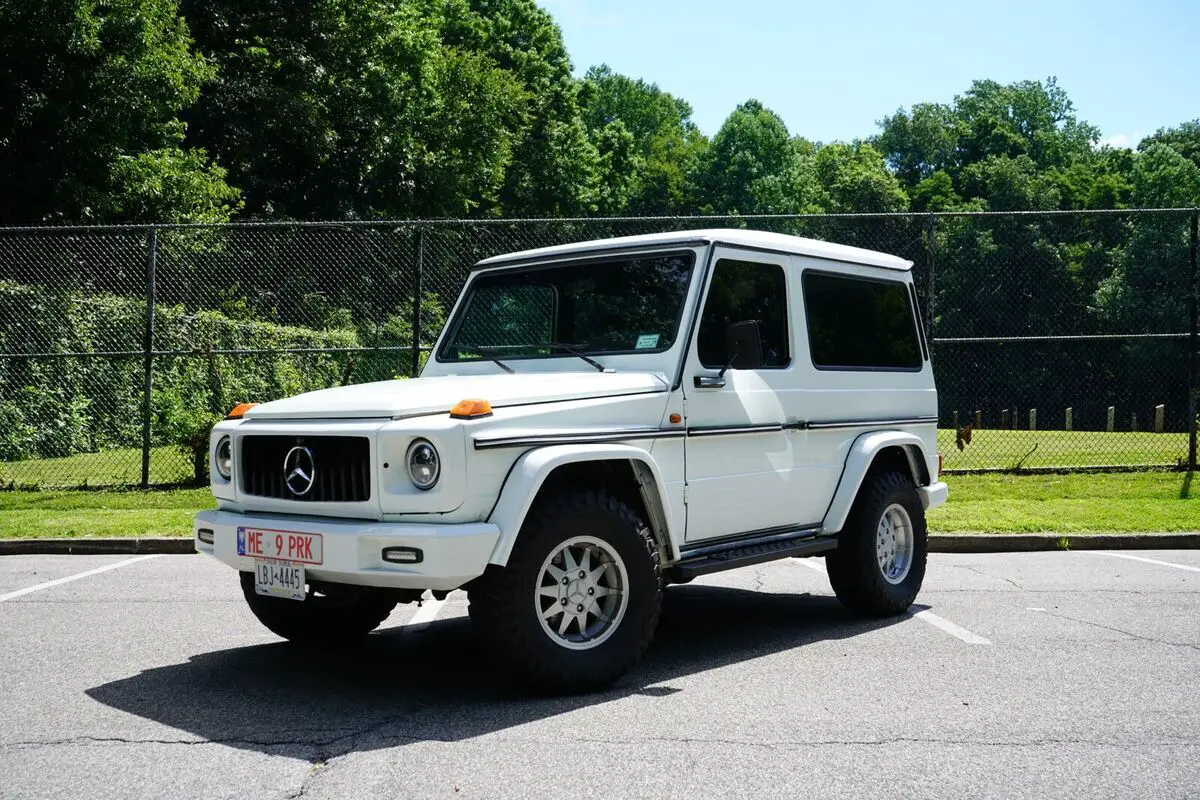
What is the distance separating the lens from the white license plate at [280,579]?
203 inches

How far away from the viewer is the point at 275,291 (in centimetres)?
1523

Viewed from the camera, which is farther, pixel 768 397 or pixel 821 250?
pixel 821 250

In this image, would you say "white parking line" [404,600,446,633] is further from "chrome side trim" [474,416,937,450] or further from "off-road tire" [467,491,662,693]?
"chrome side trim" [474,416,937,450]

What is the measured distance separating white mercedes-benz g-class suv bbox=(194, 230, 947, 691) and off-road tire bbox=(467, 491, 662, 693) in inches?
0.4

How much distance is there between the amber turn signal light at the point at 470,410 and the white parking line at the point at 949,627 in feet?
10.2

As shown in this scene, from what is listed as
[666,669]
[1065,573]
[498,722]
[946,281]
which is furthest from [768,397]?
[946,281]

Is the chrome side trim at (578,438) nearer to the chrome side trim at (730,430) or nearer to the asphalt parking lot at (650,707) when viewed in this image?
the chrome side trim at (730,430)

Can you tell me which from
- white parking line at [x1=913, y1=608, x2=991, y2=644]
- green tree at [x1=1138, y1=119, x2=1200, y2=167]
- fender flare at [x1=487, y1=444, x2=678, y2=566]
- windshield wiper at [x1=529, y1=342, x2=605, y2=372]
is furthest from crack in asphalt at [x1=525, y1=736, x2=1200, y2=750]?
green tree at [x1=1138, y1=119, x2=1200, y2=167]

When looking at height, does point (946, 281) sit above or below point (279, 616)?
above

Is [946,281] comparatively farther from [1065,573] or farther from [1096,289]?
[1065,573]

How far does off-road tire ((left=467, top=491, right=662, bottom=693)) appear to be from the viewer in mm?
5039

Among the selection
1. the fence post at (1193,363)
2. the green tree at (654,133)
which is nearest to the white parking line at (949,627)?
the fence post at (1193,363)

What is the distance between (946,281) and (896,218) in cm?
516

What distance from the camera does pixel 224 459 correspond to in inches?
228
